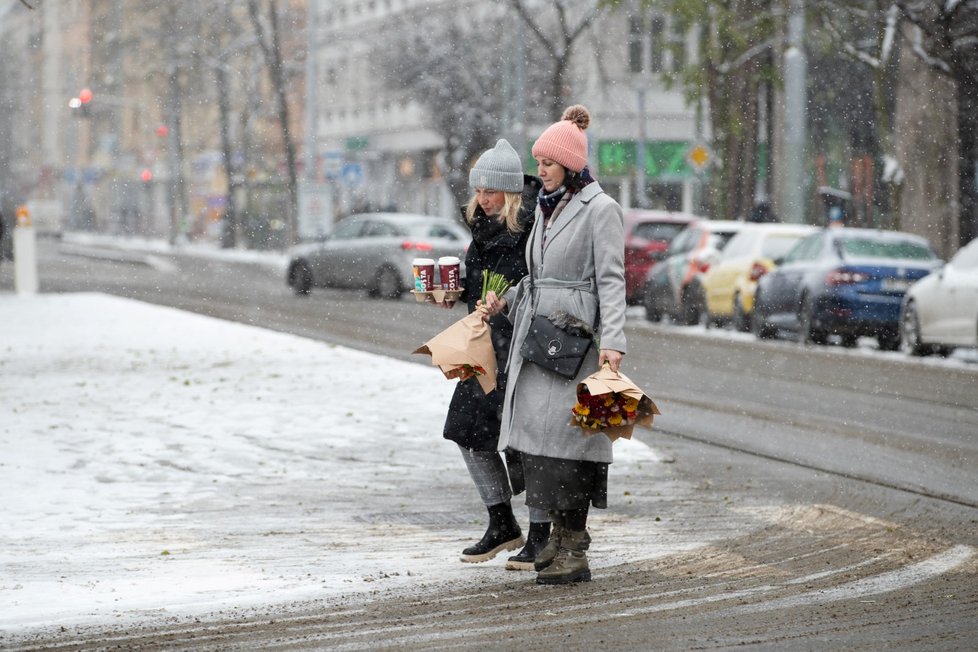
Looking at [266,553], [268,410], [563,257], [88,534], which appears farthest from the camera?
[268,410]

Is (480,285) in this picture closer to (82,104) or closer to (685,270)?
(685,270)

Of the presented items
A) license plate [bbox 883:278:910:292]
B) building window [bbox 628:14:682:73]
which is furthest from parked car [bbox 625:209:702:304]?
building window [bbox 628:14:682:73]

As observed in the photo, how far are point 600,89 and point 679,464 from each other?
4442 cm

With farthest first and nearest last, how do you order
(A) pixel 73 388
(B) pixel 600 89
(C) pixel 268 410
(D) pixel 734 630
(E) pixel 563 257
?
(B) pixel 600 89, (A) pixel 73 388, (C) pixel 268 410, (E) pixel 563 257, (D) pixel 734 630

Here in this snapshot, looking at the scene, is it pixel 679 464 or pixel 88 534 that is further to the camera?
pixel 679 464

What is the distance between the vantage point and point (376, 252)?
107ft

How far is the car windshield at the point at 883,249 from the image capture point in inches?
883

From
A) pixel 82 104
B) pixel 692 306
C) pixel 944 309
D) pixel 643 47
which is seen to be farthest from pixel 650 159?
pixel 944 309

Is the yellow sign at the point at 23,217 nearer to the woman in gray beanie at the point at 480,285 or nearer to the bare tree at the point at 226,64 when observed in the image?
the woman in gray beanie at the point at 480,285

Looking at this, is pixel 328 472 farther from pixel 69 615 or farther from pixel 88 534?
pixel 69 615

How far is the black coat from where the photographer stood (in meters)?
7.62

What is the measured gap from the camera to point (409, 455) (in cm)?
1142

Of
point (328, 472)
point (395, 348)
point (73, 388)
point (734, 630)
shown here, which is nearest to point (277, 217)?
point (395, 348)

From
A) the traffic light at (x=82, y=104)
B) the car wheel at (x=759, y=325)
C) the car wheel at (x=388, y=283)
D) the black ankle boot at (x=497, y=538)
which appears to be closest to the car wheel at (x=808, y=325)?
the car wheel at (x=759, y=325)
